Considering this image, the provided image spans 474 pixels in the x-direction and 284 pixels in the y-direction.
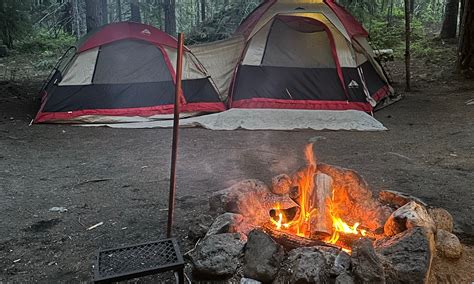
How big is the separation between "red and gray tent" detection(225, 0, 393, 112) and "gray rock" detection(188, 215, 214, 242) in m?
5.08

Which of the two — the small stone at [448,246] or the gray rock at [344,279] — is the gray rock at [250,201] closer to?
the gray rock at [344,279]

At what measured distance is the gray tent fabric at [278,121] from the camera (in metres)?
7.70

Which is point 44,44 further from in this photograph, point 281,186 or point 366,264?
point 366,264

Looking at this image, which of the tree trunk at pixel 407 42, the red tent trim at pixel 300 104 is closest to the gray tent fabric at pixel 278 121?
the red tent trim at pixel 300 104

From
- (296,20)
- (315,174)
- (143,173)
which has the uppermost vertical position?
(296,20)

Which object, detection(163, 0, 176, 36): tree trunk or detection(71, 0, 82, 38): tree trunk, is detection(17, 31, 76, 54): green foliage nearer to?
detection(71, 0, 82, 38): tree trunk

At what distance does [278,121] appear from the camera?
7902 mm

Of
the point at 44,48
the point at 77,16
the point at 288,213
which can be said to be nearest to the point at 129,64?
the point at 288,213

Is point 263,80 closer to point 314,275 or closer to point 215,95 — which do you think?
point 215,95

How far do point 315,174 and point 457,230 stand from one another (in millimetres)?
1342

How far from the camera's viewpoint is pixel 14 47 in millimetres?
18578

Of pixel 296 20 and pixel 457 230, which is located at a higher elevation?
pixel 296 20

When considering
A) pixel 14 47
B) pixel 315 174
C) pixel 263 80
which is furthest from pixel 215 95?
pixel 14 47

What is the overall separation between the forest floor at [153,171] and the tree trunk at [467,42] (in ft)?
6.71
